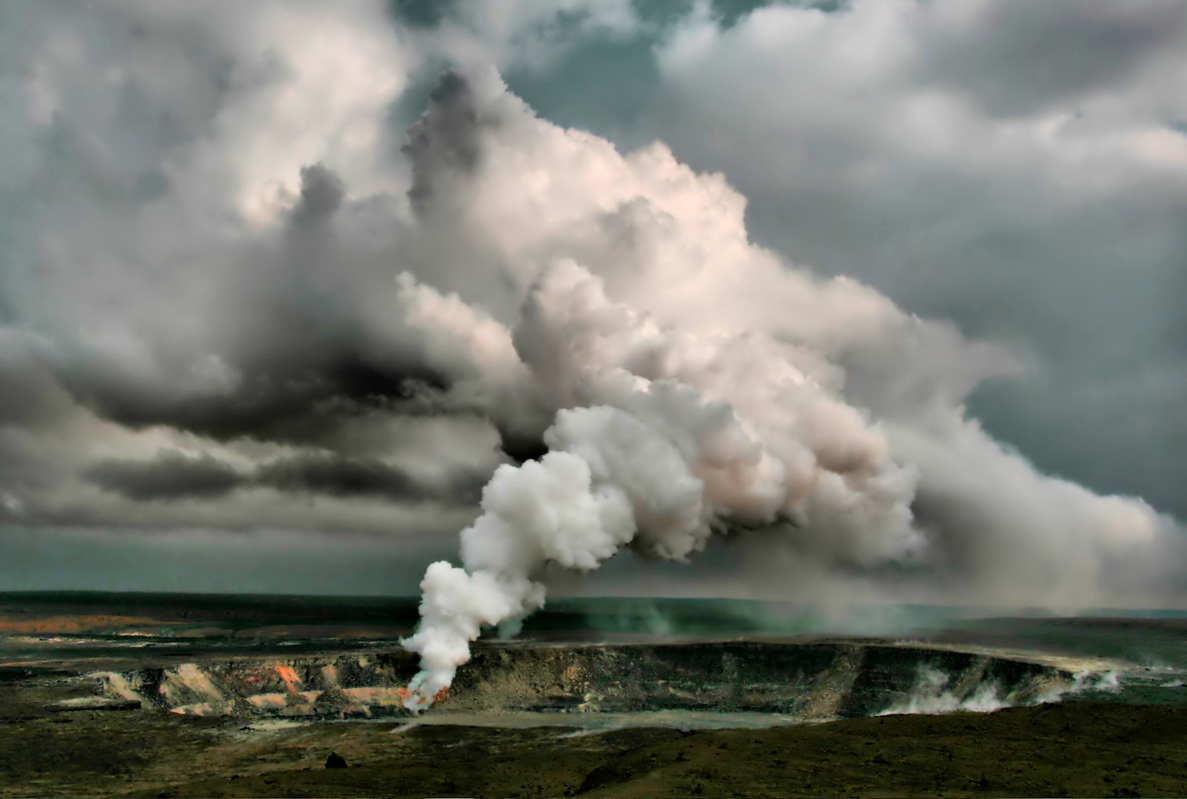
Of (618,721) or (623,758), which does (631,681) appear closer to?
(618,721)

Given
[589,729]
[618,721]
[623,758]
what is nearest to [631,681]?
[618,721]

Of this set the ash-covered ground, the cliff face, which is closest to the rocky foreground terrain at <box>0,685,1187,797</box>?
the ash-covered ground

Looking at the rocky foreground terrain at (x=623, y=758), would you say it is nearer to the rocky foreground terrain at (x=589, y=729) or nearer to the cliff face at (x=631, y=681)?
the rocky foreground terrain at (x=589, y=729)

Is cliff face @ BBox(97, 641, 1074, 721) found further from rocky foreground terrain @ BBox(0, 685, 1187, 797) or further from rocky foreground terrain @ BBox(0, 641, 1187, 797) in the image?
rocky foreground terrain @ BBox(0, 685, 1187, 797)

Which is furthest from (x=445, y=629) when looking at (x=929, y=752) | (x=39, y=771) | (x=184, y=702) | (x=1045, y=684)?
(x=1045, y=684)

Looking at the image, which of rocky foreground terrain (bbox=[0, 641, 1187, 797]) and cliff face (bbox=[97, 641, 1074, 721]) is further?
cliff face (bbox=[97, 641, 1074, 721])

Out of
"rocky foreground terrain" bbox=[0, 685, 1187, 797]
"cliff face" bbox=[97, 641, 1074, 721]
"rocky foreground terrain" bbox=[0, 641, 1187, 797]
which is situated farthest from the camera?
"cliff face" bbox=[97, 641, 1074, 721]

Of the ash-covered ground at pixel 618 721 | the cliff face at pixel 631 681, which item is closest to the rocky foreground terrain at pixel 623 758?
the ash-covered ground at pixel 618 721
